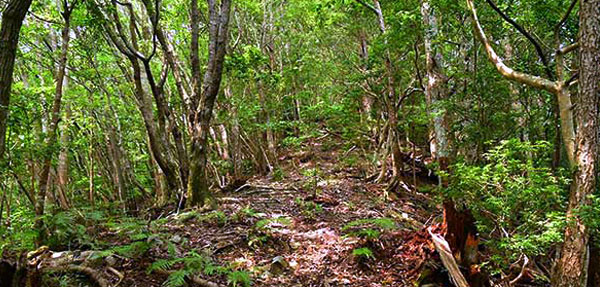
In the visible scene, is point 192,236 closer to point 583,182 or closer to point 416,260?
point 416,260

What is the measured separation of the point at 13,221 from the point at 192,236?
2751mm

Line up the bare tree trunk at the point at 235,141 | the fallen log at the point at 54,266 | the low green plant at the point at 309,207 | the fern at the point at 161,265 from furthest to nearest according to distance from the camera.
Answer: the bare tree trunk at the point at 235,141, the low green plant at the point at 309,207, the fern at the point at 161,265, the fallen log at the point at 54,266

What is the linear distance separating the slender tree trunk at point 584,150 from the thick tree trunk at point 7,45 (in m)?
5.96

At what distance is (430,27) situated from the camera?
7.80 m

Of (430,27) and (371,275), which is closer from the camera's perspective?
(371,275)

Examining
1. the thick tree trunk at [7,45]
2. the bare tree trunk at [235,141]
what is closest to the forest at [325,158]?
the thick tree trunk at [7,45]

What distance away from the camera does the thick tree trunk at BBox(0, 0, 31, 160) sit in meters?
3.36

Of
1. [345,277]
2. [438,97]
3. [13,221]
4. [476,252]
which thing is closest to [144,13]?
[13,221]

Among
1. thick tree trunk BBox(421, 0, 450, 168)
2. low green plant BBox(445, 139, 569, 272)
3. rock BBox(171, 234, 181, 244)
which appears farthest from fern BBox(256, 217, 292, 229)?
thick tree trunk BBox(421, 0, 450, 168)

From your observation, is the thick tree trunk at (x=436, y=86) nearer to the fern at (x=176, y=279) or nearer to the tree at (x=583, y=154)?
the tree at (x=583, y=154)

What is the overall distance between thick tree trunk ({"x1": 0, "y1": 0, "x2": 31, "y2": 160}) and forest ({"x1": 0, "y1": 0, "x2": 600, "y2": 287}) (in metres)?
0.01

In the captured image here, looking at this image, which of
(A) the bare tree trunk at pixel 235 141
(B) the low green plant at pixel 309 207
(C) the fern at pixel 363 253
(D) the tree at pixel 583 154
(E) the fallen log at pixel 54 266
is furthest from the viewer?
(A) the bare tree trunk at pixel 235 141

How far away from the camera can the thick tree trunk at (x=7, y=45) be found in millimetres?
3357

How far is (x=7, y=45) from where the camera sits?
3391 mm
